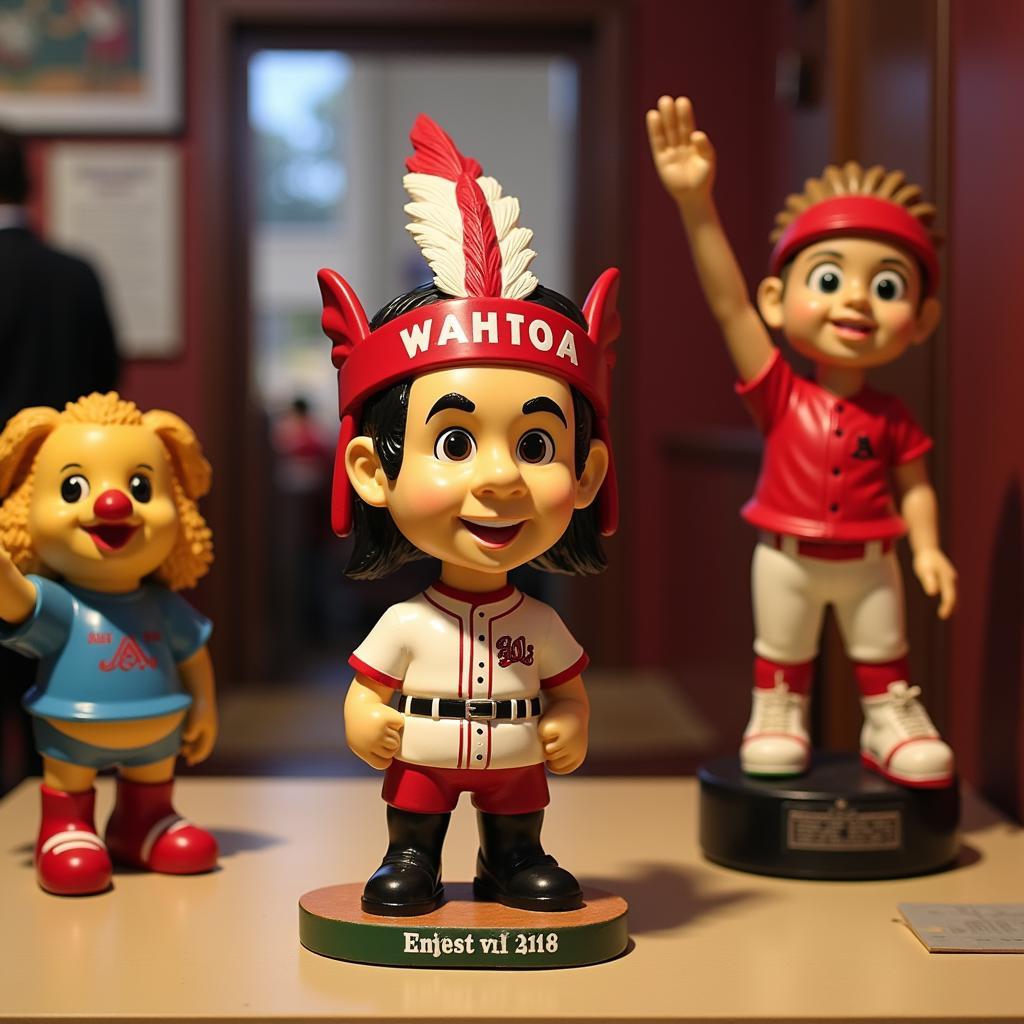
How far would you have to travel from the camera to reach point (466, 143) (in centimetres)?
903

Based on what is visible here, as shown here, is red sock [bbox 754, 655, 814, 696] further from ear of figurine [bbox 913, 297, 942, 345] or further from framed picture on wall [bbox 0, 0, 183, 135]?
framed picture on wall [bbox 0, 0, 183, 135]

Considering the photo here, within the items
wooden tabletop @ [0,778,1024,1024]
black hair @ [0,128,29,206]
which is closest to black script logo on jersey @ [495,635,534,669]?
wooden tabletop @ [0,778,1024,1024]

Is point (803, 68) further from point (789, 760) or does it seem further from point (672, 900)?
point (672, 900)

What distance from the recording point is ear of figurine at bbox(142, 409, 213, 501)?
59.7 inches

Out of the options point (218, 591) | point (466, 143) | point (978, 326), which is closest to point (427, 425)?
point (978, 326)

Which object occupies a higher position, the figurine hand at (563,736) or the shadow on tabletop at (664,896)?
the figurine hand at (563,736)

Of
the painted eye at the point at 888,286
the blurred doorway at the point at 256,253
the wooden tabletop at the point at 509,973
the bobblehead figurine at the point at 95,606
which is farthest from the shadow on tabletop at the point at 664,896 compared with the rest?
the blurred doorway at the point at 256,253

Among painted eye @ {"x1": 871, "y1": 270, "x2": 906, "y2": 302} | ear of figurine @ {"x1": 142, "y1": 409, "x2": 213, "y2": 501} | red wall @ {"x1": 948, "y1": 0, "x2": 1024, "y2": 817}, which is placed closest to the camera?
ear of figurine @ {"x1": 142, "y1": 409, "x2": 213, "y2": 501}

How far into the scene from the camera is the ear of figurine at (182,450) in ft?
4.98

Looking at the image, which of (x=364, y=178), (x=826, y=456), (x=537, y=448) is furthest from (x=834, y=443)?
(x=364, y=178)

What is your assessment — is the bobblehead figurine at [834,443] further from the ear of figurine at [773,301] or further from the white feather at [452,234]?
the white feather at [452,234]

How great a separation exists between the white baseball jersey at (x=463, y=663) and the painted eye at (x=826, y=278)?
529 mm

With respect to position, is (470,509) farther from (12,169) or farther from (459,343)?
(12,169)

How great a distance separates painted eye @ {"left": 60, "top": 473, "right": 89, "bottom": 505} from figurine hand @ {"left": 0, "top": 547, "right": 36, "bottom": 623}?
0.08 m
